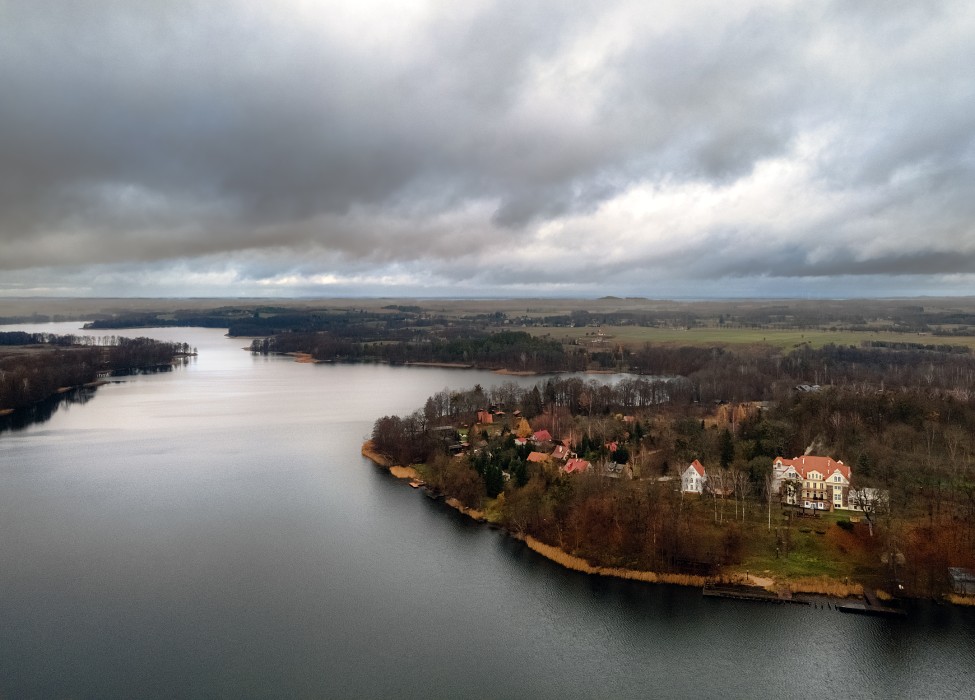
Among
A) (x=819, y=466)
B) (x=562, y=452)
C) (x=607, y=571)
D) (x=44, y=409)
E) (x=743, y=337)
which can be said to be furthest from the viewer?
(x=743, y=337)

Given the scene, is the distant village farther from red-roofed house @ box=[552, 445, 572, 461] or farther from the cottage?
the cottage

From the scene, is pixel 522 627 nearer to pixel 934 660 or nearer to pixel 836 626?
pixel 836 626

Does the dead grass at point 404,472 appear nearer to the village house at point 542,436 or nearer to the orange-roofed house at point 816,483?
the village house at point 542,436

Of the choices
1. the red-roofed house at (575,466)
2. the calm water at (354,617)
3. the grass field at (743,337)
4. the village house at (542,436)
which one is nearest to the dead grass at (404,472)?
the calm water at (354,617)

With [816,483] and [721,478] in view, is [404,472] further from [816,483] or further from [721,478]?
[816,483]

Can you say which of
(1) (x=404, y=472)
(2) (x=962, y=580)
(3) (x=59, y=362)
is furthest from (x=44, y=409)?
(2) (x=962, y=580)
